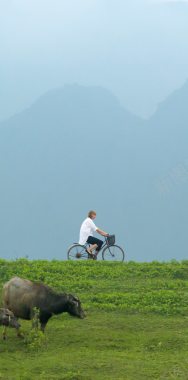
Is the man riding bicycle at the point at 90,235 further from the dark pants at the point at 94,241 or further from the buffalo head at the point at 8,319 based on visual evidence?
the buffalo head at the point at 8,319

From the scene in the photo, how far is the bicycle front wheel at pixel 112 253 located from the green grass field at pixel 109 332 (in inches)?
145

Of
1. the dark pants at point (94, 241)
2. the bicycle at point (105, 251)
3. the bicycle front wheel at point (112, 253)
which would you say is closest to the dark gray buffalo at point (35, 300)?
the dark pants at point (94, 241)

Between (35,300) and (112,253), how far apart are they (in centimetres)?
1221

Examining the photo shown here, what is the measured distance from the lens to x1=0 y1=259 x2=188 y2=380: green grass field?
417 inches

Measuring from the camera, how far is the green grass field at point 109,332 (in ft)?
34.8

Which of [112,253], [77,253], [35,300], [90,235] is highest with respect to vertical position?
[90,235]

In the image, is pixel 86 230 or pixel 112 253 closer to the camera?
pixel 86 230

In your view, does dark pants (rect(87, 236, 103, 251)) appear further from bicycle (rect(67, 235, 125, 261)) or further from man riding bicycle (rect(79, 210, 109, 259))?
bicycle (rect(67, 235, 125, 261))

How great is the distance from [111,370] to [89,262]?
1134 centimetres

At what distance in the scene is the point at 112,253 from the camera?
961 inches

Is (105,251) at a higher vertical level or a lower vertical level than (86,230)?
lower

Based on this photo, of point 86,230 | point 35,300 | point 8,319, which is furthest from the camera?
point 86,230

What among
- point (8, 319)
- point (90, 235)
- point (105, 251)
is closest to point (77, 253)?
point (90, 235)

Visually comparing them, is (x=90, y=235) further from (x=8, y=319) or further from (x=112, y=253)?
Result: (x=8, y=319)
